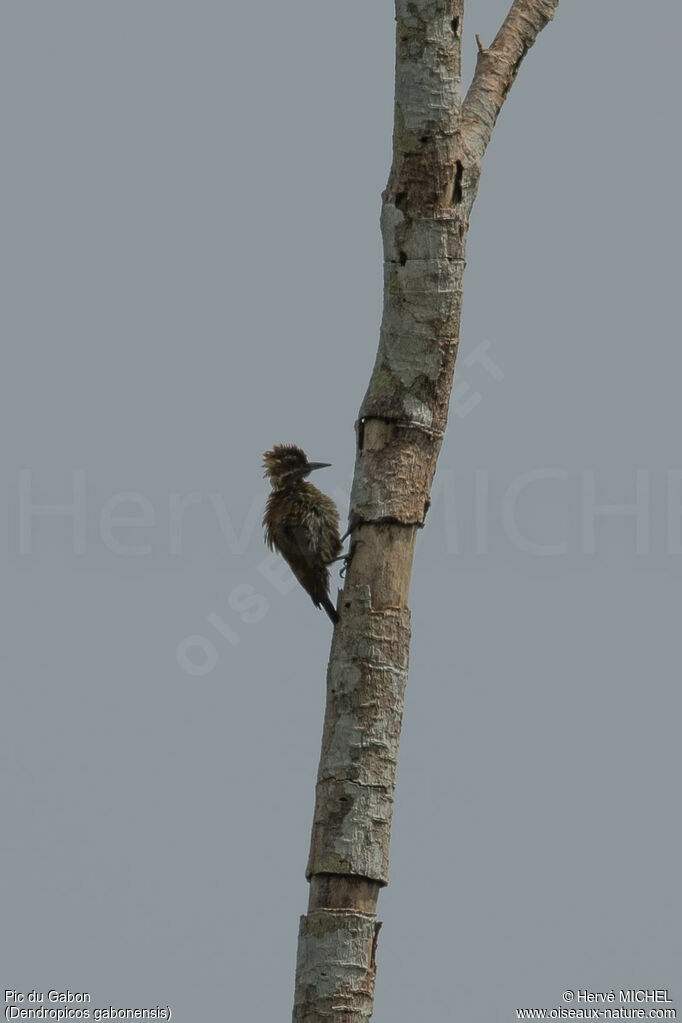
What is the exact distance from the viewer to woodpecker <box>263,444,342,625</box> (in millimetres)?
7965

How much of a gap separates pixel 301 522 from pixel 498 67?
3.01 meters

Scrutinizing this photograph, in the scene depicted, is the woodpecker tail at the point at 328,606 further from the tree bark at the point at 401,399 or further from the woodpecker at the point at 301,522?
the tree bark at the point at 401,399

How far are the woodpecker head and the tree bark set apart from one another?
1.41 m

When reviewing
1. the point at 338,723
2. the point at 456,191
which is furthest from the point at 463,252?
the point at 338,723

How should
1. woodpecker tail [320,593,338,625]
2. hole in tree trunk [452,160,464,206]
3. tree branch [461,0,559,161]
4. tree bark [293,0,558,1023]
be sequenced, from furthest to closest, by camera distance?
tree branch [461,0,559,161] → woodpecker tail [320,593,338,625] → hole in tree trunk [452,160,464,206] → tree bark [293,0,558,1023]

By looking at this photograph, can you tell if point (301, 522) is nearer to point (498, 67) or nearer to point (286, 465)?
point (286, 465)

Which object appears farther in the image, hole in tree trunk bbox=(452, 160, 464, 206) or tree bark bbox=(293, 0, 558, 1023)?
hole in tree trunk bbox=(452, 160, 464, 206)

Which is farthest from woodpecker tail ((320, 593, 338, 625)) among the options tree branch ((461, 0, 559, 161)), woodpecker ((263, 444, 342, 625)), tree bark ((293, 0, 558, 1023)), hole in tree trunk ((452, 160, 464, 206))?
tree branch ((461, 0, 559, 161))

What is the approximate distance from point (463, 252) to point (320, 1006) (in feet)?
11.9

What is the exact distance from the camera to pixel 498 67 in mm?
8477

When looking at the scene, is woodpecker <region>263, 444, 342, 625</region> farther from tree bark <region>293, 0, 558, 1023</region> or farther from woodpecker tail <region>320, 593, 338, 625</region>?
tree bark <region>293, 0, 558, 1023</region>

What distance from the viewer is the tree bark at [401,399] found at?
21.2 ft

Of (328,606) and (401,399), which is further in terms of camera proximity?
(328,606)

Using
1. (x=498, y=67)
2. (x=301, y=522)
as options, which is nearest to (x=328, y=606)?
(x=301, y=522)
